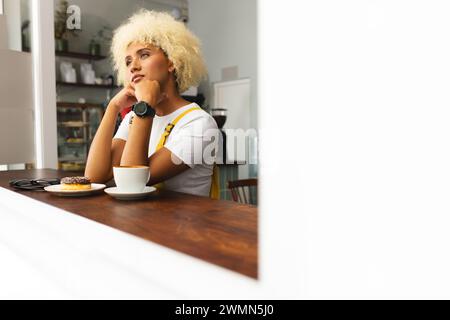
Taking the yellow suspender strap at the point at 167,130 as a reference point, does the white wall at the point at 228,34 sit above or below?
above

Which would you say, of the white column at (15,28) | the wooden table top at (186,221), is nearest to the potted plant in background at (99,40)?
the white column at (15,28)

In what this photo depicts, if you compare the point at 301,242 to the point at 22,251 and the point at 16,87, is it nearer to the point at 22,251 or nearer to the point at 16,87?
the point at 22,251

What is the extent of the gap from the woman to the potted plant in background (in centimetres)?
441

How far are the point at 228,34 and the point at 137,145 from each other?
4.92 metres

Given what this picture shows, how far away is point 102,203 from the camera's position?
107 centimetres

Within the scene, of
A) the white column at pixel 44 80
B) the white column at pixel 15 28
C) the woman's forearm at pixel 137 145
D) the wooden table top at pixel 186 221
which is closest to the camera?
the wooden table top at pixel 186 221

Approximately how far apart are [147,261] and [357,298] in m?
0.35

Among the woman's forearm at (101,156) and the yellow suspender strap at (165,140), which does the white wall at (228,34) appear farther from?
the woman's forearm at (101,156)

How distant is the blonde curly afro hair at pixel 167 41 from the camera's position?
64.1 inches

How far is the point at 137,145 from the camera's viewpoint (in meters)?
1.40

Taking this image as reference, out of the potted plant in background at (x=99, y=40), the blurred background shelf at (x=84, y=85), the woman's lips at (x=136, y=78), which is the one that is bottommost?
the woman's lips at (x=136, y=78)

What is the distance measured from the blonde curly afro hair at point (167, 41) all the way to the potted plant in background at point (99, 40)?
4.41m

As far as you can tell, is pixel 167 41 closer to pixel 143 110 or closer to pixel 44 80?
pixel 143 110

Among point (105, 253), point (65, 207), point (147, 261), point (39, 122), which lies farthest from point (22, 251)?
point (39, 122)
